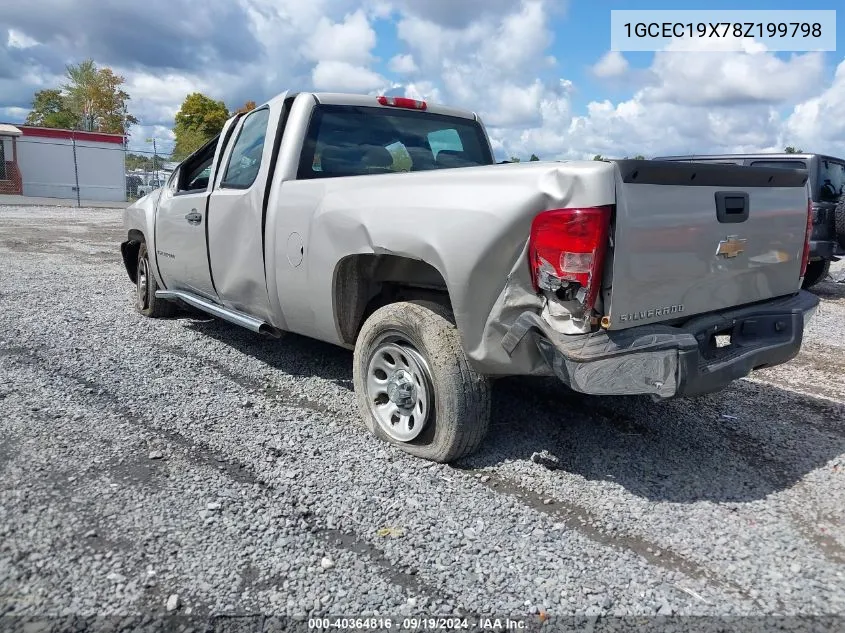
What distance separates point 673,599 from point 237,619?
157 centimetres

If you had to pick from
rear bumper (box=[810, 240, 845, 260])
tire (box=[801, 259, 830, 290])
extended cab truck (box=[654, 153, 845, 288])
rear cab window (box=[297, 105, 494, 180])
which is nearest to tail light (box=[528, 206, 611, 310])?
rear cab window (box=[297, 105, 494, 180])

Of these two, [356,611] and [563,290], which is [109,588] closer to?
[356,611]

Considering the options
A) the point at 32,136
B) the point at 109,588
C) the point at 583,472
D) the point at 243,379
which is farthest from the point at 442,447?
the point at 32,136

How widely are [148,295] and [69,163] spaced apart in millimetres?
32062

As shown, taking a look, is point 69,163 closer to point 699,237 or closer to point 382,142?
point 382,142

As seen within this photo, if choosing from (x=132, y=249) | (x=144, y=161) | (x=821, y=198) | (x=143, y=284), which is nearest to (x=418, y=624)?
(x=143, y=284)

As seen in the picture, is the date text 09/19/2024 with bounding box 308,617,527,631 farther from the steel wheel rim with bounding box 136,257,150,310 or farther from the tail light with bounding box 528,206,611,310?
the steel wheel rim with bounding box 136,257,150,310

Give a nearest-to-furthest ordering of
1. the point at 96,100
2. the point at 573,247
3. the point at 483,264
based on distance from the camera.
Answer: the point at 573,247 < the point at 483,264 < the point at 96,100

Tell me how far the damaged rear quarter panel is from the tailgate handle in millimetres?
778

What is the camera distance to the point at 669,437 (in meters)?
3.90

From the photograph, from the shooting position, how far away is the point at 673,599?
7.93 ft

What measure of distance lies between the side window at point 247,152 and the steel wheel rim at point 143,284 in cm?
223

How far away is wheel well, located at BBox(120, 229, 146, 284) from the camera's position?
6.82m

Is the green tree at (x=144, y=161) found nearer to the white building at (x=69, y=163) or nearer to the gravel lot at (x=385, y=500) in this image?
the white building at (x=69, y=163)
